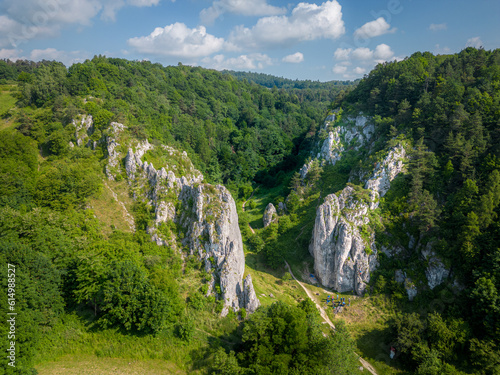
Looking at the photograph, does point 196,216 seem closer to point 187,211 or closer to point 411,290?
point 187,211

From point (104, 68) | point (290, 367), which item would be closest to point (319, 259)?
point (290, 367)

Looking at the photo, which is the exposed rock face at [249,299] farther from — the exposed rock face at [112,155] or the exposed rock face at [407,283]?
the exposed rock face at [112,155]

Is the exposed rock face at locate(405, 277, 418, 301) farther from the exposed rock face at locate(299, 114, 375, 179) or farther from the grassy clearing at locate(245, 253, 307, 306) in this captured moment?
the exposed rock face at locate(299, 114, 375, 179)

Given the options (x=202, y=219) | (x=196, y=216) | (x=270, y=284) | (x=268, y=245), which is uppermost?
(x=196, y=216)

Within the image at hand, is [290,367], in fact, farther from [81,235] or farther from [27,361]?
[81,235]

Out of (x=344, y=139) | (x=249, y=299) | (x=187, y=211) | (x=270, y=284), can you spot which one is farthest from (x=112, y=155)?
(x=344, y=139)
